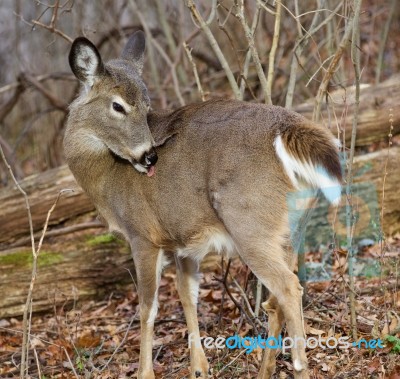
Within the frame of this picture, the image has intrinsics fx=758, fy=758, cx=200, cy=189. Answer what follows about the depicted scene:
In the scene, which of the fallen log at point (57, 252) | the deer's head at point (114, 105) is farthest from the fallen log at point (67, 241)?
the deer's head at point (114, 105)

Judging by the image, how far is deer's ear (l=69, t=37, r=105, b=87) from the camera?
523 cm

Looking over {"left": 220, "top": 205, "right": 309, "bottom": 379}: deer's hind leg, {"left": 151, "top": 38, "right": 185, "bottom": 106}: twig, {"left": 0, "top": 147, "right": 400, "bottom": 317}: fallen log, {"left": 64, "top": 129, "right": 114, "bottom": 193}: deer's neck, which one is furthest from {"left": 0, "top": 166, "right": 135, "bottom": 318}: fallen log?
{"left": 220, "top": 205, "right": 309, "bottom": 379}: deer's hind leg

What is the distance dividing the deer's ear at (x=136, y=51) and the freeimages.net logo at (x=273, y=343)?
2116 millimetres

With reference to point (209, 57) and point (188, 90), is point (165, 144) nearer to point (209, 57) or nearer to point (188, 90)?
point (188, 90)

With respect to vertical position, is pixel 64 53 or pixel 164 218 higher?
pixel 64 53

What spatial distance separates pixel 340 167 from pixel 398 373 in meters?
1.32

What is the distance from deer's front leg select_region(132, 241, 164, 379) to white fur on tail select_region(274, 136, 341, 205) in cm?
127

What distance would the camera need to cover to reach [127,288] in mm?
7531

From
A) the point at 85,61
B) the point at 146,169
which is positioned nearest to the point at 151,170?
the point at 146,169

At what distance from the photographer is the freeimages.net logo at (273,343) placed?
4.95 m

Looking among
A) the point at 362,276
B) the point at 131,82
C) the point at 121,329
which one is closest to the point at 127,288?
the point at 121,329

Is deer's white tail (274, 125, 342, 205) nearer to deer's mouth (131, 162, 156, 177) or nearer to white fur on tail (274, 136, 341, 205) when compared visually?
white fur on tail (274, 136, 341, 205)

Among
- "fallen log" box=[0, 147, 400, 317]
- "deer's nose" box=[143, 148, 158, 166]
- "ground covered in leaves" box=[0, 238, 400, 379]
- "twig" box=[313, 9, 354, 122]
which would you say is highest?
"twig" box=[313, 9, 354, 122]

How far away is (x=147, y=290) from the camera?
5.19m
